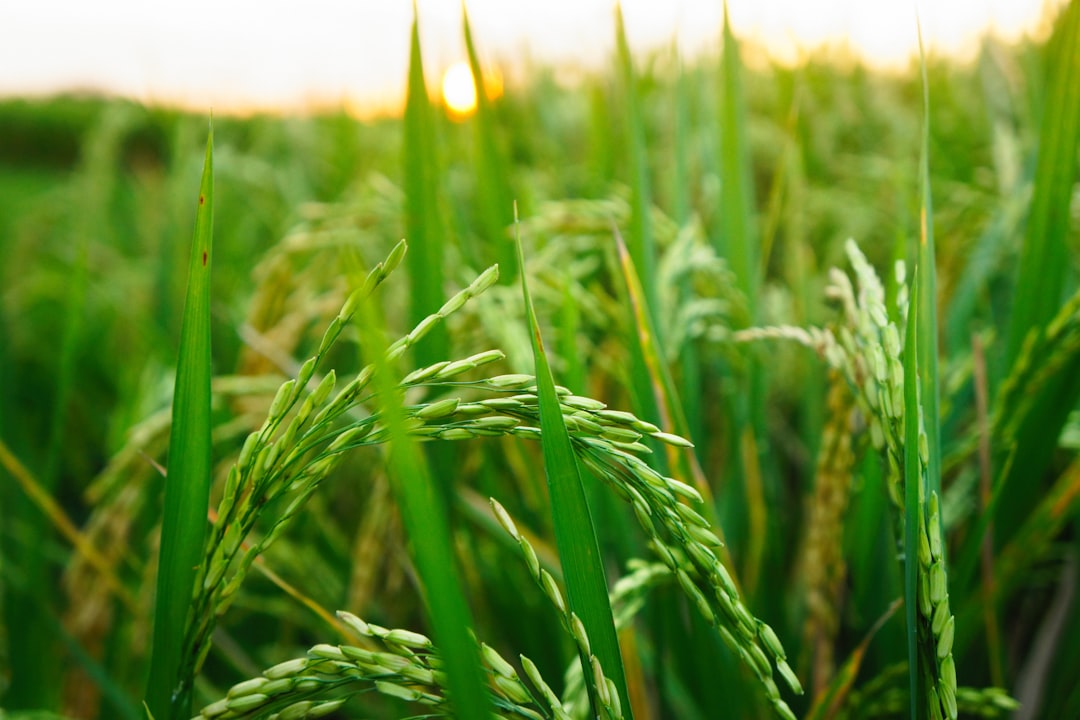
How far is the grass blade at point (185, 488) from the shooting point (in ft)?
1.37

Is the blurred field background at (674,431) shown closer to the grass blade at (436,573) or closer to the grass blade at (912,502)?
the grass blade at (912,502)

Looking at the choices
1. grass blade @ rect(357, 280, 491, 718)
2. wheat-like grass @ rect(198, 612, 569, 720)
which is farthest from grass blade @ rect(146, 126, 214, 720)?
grass blade @ rect(357, 280, 491, 718)

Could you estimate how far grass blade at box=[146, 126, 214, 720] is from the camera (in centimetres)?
42

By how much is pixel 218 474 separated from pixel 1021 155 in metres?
1.40

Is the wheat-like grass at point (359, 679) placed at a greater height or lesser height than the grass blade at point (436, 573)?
lesser

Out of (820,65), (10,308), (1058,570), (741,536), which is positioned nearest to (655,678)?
(741,536)

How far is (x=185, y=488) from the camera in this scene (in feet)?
1.41

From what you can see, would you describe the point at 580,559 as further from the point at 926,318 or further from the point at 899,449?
the point at 926,318

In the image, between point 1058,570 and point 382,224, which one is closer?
point 1058,570

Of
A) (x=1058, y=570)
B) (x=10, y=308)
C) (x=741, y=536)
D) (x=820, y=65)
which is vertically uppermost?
(x=820, y=65)

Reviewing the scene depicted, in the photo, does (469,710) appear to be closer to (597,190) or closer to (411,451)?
(411,451)

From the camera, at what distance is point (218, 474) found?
1.06m

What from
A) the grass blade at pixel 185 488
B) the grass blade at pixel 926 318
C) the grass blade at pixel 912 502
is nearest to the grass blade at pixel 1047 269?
the grass blade at pixel 926 318

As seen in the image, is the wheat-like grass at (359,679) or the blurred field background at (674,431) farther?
the blurred field background at (674,431)
